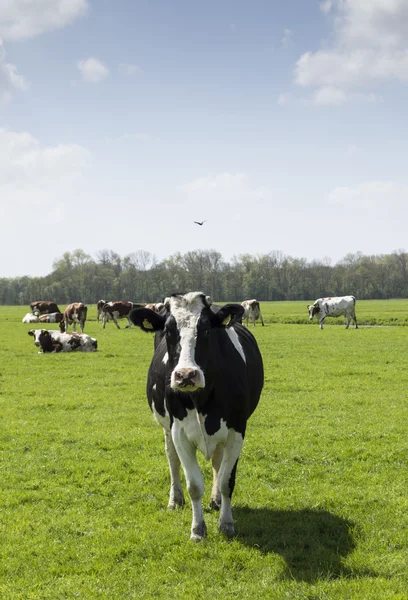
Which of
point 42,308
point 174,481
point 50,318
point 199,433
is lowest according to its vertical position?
point 174,481

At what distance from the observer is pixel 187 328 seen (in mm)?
5711

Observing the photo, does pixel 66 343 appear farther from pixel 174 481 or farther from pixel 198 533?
pixel 198 533

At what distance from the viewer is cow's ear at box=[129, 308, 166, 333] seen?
6.16 metres

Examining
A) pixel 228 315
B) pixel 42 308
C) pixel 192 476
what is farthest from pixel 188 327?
pixel 42 308

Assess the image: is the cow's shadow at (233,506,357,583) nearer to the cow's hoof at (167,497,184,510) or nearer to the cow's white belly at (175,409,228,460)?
the cow's hoof at (167,497,184,510)

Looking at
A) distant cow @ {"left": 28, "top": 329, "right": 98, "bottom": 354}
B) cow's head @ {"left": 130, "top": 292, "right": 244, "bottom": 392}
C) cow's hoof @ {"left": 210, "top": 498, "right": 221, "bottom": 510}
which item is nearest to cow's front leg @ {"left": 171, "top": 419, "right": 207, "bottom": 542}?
cow's head @ {"left": 130, "top": 292, "right": 244, "bottom": 392}

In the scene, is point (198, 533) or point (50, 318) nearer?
point (198, 533)

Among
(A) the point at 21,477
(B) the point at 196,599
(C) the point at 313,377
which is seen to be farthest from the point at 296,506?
(C) the point at 313,377

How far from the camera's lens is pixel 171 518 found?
21.3 ft

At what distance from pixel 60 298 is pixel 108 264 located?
46.7 feet

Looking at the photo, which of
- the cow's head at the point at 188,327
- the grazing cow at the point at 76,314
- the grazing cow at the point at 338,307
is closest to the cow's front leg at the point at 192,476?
the cow's head at the point at 188,327

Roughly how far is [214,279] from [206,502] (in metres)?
112

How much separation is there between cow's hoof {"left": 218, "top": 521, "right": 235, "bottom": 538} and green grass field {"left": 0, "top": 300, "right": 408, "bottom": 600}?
99mm

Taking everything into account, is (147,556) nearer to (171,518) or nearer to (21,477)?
(171,518)
